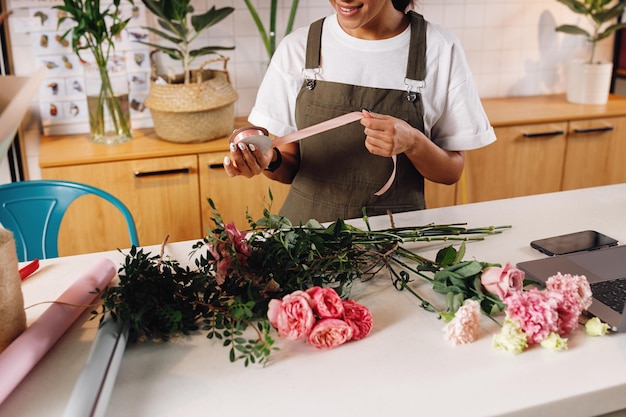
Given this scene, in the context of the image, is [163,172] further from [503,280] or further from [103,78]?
[503,280]

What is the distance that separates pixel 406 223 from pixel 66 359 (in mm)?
915

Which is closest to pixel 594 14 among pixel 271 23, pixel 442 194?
pixel 442 194

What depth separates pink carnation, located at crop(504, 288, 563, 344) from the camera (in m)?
1.19

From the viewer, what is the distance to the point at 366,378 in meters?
1.11

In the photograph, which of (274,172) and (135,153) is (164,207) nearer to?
(135,153)

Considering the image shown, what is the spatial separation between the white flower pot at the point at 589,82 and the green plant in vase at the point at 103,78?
91.9 inches

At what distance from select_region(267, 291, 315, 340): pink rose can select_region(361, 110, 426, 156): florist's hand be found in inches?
24.2

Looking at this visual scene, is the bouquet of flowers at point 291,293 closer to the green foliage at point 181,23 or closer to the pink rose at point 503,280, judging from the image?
the pink rose at point 503,280

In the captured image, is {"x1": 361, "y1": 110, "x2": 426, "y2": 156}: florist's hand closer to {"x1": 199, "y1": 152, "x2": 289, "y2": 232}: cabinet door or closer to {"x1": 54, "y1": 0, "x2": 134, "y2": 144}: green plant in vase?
{"x1": 199, "y1": 152, "x2": 289, "y2": 232}: cabinet door

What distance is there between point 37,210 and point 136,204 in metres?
0.84

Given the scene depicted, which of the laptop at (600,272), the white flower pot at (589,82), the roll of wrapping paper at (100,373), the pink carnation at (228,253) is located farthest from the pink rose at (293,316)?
the white flower pot at (589,82)

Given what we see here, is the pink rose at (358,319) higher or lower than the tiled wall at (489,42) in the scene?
lower

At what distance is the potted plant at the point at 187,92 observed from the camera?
290cm

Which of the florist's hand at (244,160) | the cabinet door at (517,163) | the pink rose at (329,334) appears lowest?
the cabinet door at (517,163)
